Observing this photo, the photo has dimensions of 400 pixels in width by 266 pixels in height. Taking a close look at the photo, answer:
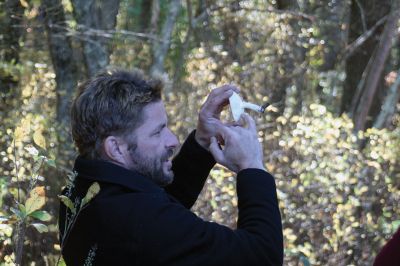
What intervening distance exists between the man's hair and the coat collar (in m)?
0.09

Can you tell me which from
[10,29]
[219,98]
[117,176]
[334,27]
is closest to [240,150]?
[117,176]

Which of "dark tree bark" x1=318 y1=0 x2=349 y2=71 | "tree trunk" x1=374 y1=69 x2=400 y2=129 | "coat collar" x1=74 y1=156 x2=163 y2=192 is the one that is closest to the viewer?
"coat collar" x1=74 y1=156 x2=163 y2=192

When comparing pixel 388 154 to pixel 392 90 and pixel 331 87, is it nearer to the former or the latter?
pixel 392 90

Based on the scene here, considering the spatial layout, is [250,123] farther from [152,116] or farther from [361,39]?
[361,39]

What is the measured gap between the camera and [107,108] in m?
2.20

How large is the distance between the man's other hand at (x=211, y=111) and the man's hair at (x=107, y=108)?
363mm

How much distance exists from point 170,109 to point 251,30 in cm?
194

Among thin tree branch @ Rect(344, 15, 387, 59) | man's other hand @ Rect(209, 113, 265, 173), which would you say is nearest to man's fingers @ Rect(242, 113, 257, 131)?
man's other hand @ Rect(209, 113, 265, 173)

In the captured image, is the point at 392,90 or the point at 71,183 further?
the point at 392,90

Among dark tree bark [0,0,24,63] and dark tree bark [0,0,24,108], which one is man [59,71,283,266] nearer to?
dark tree bark [0,0,24,108]

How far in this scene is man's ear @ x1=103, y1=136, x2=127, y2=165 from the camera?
2.21 metres

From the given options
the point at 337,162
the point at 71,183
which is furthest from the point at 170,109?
the point at 71,183

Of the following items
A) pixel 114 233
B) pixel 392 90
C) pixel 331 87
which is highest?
pixel 114 233

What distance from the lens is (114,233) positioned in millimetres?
1998
